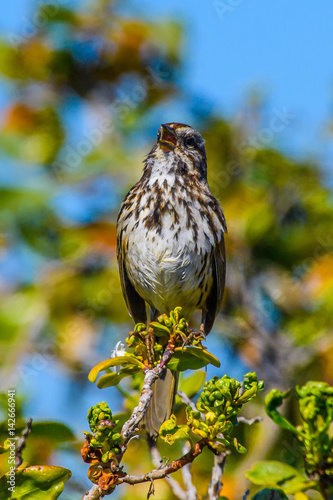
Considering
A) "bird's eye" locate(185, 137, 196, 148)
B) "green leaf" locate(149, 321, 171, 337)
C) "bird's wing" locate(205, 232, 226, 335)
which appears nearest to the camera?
"green leaf" locate(149, 321, 171, 337)

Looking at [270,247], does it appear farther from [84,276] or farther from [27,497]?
[27,497]

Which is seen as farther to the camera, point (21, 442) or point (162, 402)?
point (162, 402)

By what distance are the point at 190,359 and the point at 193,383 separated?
1.55ft

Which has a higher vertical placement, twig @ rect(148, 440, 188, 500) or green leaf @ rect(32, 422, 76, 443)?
green leaf @ rect(32, 422, 76, 443)

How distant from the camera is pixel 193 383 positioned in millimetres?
2688

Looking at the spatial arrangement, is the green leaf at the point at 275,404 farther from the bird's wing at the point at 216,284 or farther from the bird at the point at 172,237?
the bird's wing at the point at 216,284

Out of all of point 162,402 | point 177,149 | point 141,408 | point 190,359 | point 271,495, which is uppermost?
point 177,149

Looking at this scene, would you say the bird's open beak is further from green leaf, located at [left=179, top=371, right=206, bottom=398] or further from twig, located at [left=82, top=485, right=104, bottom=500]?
twig, located at [left=82, top=485, right=104, bottom=500]

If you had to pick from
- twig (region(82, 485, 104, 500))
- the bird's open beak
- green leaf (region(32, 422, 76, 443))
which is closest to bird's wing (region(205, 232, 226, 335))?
the bird's open beak

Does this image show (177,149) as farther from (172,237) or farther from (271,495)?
(271,495)

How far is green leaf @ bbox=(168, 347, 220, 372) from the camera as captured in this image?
217 cm

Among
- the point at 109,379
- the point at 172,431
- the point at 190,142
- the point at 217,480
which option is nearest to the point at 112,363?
the point at 109,379

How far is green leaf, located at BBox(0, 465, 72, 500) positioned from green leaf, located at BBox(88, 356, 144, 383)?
0.98 feet

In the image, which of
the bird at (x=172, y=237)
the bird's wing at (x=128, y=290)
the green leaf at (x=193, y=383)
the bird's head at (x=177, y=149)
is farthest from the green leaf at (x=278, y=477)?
the bird's head at (x=177, y=149)
